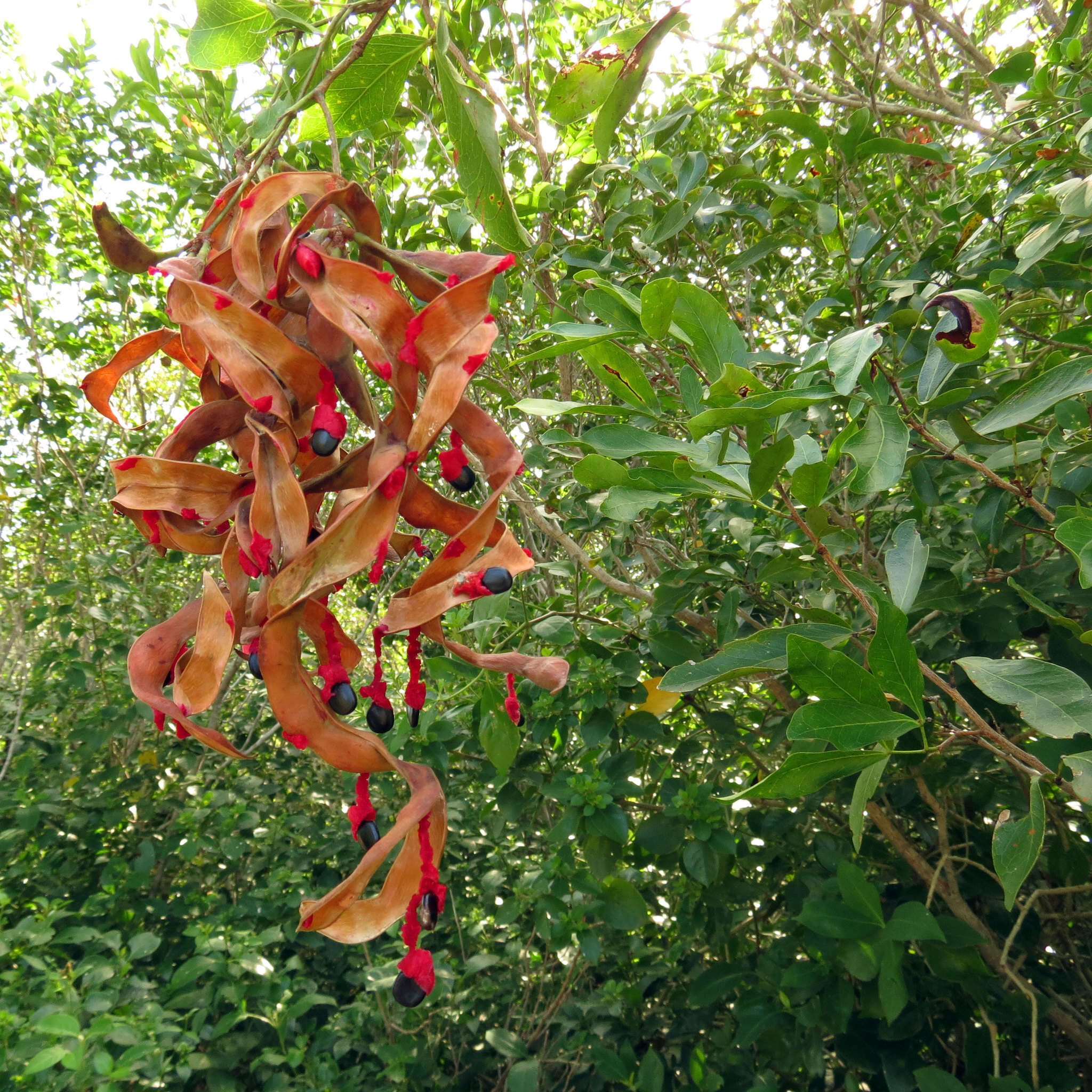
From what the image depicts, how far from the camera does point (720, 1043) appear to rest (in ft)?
6.17

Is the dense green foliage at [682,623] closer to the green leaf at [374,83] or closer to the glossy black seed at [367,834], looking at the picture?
the green leaf at [374,83]

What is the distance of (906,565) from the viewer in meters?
0.93

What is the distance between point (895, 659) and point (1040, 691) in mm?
164

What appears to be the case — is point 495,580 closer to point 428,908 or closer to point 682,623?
point 428,908

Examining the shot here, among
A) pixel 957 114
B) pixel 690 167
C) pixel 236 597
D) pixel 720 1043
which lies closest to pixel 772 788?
pixel 236 597

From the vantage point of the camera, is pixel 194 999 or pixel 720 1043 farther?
pixel 194 999

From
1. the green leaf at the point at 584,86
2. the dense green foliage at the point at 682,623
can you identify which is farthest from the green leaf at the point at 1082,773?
the green leaf at the point at 584,86

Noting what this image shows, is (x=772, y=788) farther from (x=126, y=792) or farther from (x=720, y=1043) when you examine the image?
(x=126, y=792)

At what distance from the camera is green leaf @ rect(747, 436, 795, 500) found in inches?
30.8

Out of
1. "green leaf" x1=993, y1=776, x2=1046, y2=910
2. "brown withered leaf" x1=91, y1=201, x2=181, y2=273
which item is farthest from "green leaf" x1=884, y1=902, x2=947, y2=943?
"brown withered leaf" x1=91, y1=201, x2=181, y2=273

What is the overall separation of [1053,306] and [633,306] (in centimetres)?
120

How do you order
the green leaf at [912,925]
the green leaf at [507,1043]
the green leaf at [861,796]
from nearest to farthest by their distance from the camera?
1. the green leaf at [861,796]
2. the green leaf at [912,925]
3. the green leaf at [507,1043]

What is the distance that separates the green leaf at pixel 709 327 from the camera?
812 mm

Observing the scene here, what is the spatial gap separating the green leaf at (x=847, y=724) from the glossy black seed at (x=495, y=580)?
281 mm
